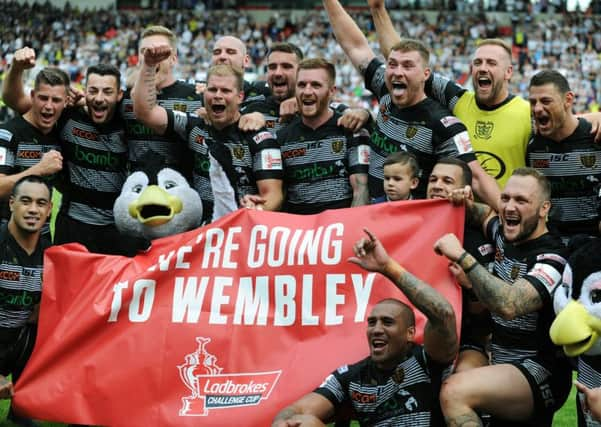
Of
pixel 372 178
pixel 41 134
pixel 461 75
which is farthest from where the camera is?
pixel 461 75

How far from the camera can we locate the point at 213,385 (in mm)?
5746

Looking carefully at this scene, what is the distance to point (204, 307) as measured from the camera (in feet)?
19.6

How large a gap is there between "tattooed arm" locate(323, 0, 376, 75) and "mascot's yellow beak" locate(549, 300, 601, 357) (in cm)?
300

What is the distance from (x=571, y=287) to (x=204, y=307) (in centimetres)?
220

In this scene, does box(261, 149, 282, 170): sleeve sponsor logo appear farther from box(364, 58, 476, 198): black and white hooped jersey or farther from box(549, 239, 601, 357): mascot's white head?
box(549, 239, 601, 357): mascot's white head

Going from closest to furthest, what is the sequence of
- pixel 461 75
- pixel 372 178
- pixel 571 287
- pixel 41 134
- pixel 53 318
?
pixel 571 287, pixel 53 318, pixel 372 178, pixel 41 134, pixel 461 75

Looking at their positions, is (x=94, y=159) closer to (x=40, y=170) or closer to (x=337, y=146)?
(x=40, y=170)

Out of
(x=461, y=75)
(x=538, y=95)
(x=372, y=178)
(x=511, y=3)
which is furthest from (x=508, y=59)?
(x=511, y=3)

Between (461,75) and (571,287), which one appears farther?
(461,75)

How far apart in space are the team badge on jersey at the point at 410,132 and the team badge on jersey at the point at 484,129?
A: 55 centimetres

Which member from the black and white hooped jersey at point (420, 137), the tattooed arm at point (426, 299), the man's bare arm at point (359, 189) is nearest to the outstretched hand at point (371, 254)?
the tattooed arm at point (426, 299)

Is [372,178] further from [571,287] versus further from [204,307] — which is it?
[571,287]

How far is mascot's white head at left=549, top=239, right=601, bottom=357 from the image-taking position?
482cm

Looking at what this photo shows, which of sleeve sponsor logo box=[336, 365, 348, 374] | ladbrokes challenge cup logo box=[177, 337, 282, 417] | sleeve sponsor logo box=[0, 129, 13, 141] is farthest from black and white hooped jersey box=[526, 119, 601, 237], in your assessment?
sleeve sponsor logo box=[0, 129, 13, 141]
